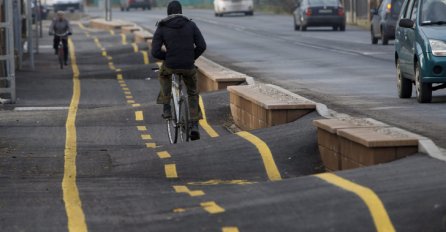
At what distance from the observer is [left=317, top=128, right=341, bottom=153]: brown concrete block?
13305mm

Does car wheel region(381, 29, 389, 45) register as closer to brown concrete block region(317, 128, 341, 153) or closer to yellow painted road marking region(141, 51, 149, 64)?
yellow painted road marking region(141, 51, 149, 64)

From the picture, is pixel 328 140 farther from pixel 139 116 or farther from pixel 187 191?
pixel 139 116

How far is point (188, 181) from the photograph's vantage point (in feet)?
43.0

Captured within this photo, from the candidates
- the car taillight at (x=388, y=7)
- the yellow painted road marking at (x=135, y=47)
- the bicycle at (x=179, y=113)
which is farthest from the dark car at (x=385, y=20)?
the bicycle at (x=179, y=113)

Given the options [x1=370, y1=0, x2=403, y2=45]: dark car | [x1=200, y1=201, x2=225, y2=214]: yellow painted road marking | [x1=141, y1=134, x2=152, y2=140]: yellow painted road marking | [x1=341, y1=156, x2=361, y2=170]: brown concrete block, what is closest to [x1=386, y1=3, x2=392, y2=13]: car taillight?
[x1=370, y1=0, x2=403, y2=45]: dark car

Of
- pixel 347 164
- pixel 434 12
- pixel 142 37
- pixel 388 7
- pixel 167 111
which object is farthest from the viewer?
pixel 142 37

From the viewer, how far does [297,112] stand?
16625 millimetres

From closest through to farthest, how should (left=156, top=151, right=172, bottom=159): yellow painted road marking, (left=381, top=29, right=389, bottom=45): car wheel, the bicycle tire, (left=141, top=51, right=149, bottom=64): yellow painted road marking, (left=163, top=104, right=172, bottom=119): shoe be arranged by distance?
(left=156, top=151, right=172, bottom=159): yellow painted road marking → the bicycle tire → (left=163, top=104, right=172, bottom=119): shoe → (left=141, top=51, right=149, bottom=64): yellow painted road marking → (left=381, top=29, right=389, bottom=45): car wheel

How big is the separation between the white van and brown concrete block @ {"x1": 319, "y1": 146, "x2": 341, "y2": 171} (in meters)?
70.0

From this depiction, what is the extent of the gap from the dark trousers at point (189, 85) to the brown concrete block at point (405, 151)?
498 cm

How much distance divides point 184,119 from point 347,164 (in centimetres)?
417

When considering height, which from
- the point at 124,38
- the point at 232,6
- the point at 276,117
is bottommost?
the point at 232,6

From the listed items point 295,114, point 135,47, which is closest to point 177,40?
point 295,114

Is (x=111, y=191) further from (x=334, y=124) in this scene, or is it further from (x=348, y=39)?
(x=348, y=39)
